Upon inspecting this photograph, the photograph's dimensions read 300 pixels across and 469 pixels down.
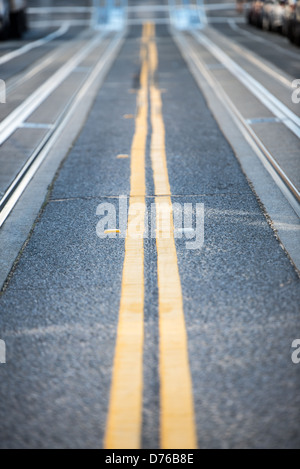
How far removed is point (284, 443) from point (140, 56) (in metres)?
16.2

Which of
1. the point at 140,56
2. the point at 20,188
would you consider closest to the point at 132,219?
the point at 20,188

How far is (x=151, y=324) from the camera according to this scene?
3416mm

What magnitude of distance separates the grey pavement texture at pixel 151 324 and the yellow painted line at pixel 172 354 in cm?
4

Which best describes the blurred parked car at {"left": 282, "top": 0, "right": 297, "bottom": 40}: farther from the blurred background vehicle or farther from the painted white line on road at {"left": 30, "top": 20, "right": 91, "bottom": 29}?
the painted white line on road at {"left": 30, "top": 20, "right": 91, "bottom": 29}

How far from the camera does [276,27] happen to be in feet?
74.3

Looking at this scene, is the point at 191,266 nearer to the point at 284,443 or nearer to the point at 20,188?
the point at 284,443

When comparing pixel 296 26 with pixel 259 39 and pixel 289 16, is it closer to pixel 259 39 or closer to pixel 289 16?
pixel 289 16

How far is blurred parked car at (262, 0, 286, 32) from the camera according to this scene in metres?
22.2

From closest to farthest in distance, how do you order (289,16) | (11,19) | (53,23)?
1. (289,16)
2. (11,19)
3. (53,23)

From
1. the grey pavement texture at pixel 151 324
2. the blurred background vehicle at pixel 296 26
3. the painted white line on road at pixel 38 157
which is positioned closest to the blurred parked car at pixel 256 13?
the blurred background vehicle at pixel 296 26

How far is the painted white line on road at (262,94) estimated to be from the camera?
8.52 metres

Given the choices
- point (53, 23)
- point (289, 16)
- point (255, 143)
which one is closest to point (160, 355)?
point (255, 143)

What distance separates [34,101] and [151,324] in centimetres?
793

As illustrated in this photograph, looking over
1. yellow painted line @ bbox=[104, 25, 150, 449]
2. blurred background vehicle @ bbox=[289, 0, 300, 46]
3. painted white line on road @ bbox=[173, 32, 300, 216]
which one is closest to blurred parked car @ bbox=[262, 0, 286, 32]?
blurred background vehicle @ bbox=[289, 0, 300, 46]
